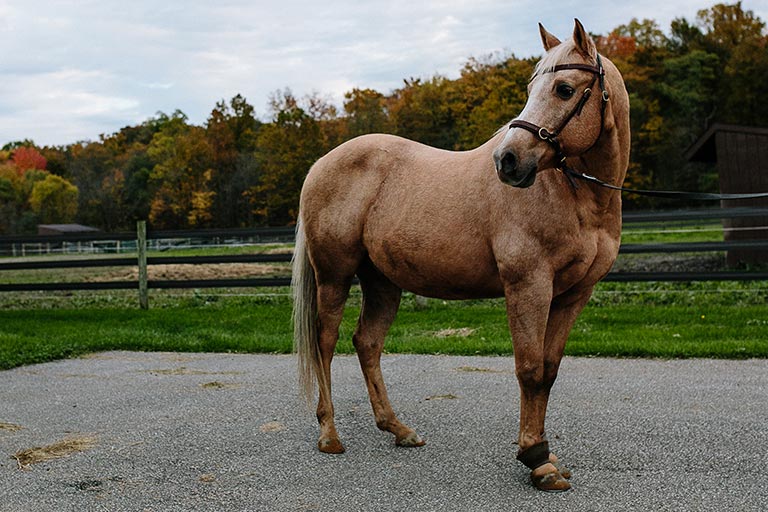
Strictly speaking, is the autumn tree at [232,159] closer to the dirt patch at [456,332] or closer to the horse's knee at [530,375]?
the dirt patch at [456,332]

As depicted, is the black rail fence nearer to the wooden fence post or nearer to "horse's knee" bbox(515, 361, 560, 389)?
the wooden fence post

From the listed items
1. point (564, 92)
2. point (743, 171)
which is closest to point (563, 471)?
point (564, 92)

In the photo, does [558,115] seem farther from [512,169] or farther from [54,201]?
[54,201]

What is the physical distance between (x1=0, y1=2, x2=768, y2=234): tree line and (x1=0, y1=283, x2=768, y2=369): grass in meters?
22.5

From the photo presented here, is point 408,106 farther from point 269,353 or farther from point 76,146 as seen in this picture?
point 76,146

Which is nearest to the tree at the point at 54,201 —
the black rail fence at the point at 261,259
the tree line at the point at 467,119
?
the tree line at the point at 467,119

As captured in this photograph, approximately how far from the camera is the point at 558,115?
3.31 meters

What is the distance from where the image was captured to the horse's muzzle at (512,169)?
3.20 metres

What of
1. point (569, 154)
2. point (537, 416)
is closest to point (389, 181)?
point (569, 154)

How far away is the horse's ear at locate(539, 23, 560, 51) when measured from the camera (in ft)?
11.9

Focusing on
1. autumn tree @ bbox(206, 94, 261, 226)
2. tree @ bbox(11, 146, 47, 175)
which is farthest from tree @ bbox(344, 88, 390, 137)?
tree @ bbox(11, 146, 47, 175)

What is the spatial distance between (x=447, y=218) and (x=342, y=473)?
4.75ft

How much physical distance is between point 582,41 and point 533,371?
156cm

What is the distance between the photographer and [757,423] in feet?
14.6
